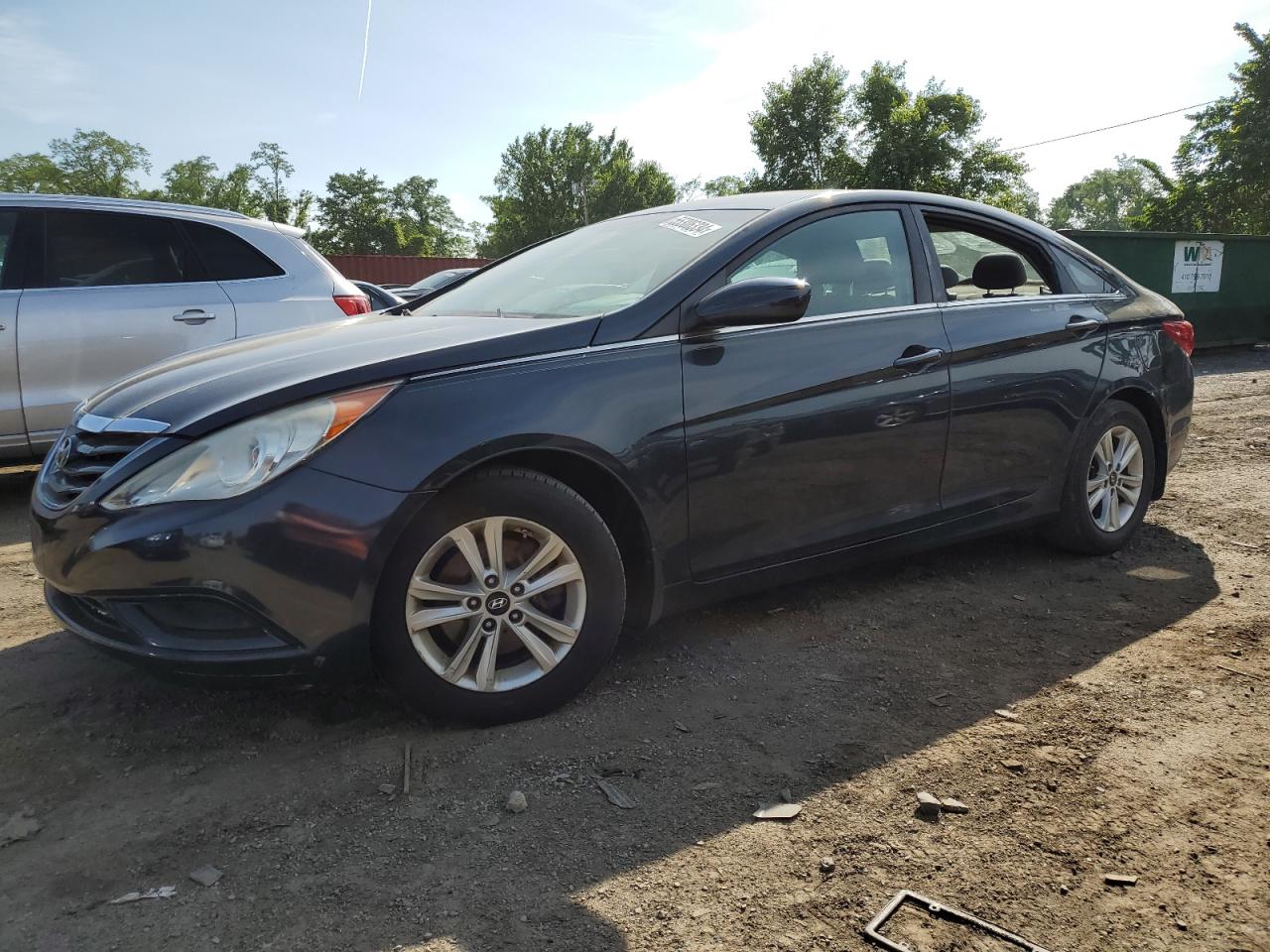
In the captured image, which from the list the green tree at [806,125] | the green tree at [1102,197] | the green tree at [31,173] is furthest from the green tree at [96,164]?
the green tree at [1102,197]

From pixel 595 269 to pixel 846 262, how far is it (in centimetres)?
91

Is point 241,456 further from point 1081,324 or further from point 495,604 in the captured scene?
point 1081,324

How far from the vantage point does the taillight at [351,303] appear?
234 inches

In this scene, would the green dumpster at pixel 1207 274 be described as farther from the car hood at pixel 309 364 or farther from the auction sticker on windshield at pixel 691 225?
the car hood at pixel 309 364

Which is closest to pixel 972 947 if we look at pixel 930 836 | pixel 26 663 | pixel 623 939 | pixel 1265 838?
pixel 930 836

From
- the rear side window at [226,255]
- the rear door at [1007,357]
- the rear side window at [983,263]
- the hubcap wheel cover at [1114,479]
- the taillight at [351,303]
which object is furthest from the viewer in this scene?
the taillight at [351,303]

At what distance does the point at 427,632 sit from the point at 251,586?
47 centimetres

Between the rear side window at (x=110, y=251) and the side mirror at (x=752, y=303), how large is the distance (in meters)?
3.96

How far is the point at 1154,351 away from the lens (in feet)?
14.4

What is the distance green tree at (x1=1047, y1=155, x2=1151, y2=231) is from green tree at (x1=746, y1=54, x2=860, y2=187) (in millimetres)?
76290

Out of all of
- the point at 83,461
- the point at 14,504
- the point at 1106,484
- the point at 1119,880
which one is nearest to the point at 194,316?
the point at 14,504

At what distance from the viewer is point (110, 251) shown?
547 centimetres

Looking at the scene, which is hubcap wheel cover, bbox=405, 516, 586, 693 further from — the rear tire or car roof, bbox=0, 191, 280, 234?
car roof, bbox=0, 191, 280, 234

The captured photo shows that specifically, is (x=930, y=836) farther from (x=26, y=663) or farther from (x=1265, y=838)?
(x=26, y=663)
